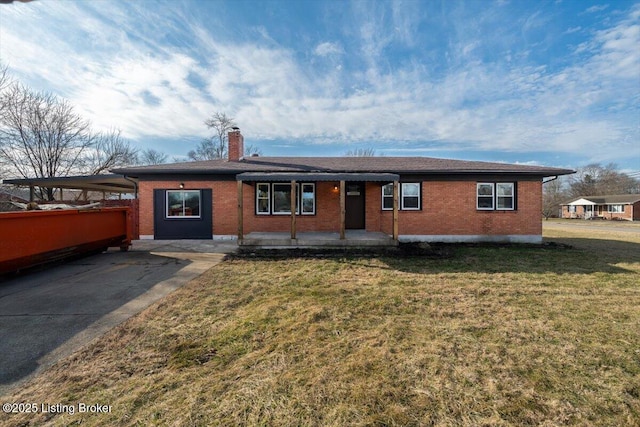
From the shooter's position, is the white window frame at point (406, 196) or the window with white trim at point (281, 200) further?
the window with white trim at point (281, 200)

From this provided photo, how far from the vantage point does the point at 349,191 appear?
38.5ft

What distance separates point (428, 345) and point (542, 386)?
105 centimetres

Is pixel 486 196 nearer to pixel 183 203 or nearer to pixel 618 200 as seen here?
pixel 183 203

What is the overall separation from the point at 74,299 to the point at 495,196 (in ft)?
43.6

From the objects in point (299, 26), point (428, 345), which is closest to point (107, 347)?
point (428, 345)

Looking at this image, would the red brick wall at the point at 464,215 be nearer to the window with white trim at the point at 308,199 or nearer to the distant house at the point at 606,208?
the window with white trim at the point at 308,199

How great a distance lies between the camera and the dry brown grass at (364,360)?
2.18 meters

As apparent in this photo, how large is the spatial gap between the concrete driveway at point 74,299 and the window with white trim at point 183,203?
8.66 ft

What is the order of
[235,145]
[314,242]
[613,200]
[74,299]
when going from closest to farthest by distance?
1. [74,299]
2. [314,242]
3. [235,145]
4. [613,200]

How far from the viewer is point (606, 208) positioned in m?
43.3

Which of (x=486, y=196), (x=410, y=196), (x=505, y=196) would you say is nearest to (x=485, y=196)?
(x=486, y=196)

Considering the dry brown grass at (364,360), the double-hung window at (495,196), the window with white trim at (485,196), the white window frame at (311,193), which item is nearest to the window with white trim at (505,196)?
the double-hung window at (495,196)

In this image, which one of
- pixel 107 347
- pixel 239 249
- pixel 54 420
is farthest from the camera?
pixel 239 249

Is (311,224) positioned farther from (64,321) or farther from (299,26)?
(299,26)
